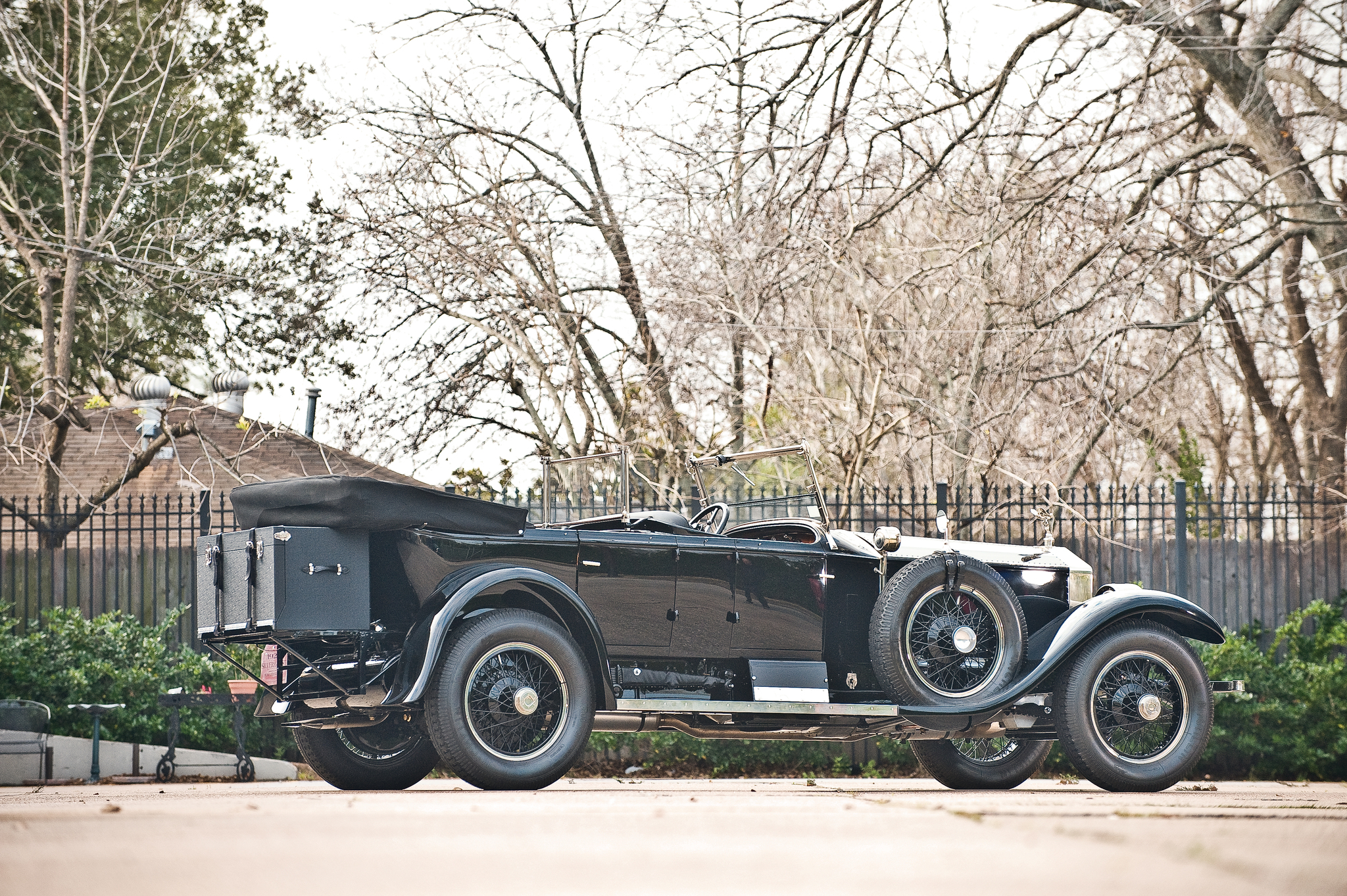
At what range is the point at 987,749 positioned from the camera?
827 centimetres

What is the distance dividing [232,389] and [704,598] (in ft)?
64.8

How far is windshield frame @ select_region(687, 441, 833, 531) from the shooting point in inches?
298

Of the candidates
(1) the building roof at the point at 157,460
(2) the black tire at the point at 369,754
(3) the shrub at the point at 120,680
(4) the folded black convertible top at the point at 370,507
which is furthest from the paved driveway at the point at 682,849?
(1) the building roof at the point at 157,460

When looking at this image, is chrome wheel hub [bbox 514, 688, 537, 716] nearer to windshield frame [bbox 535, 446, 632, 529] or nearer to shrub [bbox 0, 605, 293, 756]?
windshield frame [bbox 535, 446, 632, 529]

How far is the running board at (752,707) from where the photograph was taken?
650 centimetres

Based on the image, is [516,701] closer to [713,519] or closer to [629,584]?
[629,584]

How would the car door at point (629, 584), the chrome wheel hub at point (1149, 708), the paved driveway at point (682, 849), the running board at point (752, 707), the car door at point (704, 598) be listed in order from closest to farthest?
the paved driveway at point (682, 849)
the running board at point (752, 707)
the car door at point (629, 584)
the car door at point (704, 598)
the chrome wheel hub at point (1149, 708)

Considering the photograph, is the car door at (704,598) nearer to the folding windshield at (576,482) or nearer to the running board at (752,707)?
the running board at (752,707)

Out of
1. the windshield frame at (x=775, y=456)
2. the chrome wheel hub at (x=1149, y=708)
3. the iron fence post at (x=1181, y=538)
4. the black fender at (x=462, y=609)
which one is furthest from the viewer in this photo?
the iron fence post at (x=1181, y=538)

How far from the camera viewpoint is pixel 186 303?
64.5 ft

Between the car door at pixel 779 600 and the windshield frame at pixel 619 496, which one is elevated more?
the windshield frame at pixel 619 496

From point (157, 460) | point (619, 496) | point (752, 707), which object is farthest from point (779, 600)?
point (157, 460)

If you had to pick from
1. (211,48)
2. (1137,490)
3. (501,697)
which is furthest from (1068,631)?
(211,48)

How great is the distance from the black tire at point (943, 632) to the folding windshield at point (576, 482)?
5.37ft
